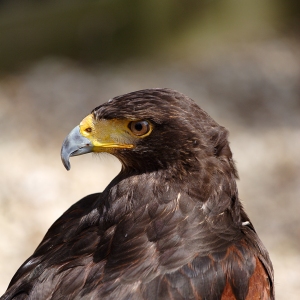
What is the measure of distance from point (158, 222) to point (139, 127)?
46cm

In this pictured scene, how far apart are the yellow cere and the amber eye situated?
0.13ft

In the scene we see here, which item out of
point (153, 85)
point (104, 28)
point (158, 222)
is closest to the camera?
point (158, 222)

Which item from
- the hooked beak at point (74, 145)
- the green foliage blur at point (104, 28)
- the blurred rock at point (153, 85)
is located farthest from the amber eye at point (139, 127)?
the green foliage blur at point (104, 28)

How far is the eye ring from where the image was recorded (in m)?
2.86

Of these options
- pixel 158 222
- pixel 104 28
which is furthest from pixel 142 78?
pixel 158 222

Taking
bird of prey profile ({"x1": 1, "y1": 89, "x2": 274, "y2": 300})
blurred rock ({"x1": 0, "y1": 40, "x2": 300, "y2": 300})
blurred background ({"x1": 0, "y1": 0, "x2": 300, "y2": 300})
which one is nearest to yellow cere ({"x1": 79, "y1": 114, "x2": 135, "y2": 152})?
bird of prey profile ({"x1": 1, "y1": 89, "x2": 274, "y2": 300})

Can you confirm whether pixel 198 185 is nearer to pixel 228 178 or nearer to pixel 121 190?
pixel 228 178

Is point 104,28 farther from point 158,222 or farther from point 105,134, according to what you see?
point 158,222

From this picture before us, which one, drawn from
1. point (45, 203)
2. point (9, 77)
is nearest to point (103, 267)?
point (45, 203)

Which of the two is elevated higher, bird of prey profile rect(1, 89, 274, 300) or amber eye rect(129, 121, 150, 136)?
amber eye rect(129, 121, 150, 136)

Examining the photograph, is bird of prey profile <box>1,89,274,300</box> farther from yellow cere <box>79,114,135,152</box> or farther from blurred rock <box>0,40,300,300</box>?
blurred rock <box>0,40,300,300</box>

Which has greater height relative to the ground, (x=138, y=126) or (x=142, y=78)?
(x=142, y=78)

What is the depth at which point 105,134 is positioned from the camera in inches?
116

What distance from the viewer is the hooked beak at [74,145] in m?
2.89
